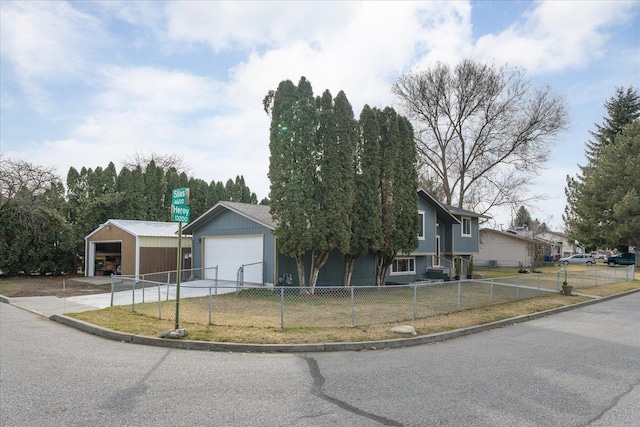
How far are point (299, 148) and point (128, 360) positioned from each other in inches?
422

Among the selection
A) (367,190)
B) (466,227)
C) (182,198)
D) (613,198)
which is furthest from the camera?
(613,198)

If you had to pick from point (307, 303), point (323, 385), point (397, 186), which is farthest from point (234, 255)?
point (323, 385)

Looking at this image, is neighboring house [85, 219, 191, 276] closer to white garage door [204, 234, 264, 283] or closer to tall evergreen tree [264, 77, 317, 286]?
white garage door [204, 234, 264, 283]

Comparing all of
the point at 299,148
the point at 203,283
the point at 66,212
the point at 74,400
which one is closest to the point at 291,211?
the point at 299,148

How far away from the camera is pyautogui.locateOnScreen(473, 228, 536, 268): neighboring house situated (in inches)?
1789

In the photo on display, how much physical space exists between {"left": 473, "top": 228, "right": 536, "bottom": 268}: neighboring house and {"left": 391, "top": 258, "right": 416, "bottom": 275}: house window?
23528mm

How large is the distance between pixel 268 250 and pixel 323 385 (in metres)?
12.5

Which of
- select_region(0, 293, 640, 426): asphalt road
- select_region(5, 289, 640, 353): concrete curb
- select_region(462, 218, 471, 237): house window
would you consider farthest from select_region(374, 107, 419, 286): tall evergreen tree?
select_region(462, 218, 471, 237): house window

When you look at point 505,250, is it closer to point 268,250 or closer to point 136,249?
point 268,250

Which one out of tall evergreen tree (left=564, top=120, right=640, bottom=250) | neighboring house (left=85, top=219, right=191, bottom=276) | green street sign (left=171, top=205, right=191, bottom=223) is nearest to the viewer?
green street sign (left=171, top=205, right=191, bottom=223)

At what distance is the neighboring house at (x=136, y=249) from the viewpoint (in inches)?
910

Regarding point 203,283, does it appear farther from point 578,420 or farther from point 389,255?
point 578,420

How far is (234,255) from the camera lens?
2022 cm

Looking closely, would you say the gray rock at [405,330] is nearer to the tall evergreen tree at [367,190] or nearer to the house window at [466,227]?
the tall evergreen tree at [367,190]
